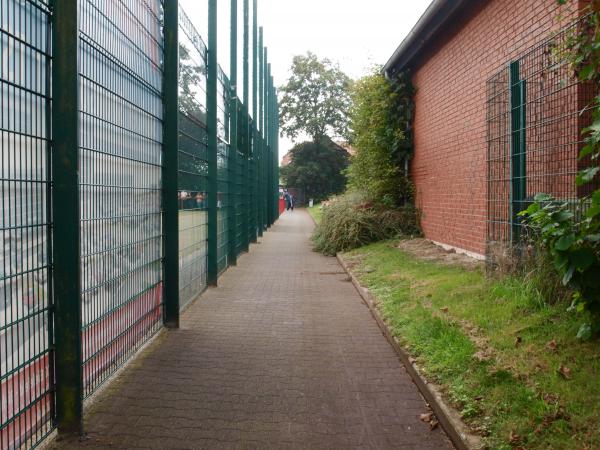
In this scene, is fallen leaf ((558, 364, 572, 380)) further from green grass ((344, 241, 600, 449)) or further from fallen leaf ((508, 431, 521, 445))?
fallen leaf ((508, 431, 521, 445))

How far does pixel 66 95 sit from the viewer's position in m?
3.29

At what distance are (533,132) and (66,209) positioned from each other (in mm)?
4976

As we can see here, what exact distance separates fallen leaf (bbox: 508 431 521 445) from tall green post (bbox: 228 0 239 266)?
8580 millimetres

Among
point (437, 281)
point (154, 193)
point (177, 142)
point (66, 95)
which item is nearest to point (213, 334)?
point (154, 193)

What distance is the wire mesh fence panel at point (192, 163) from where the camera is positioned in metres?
6.70

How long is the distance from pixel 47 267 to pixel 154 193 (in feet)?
8.07

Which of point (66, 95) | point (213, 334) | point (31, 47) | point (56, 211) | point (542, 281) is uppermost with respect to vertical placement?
point (31, 47)

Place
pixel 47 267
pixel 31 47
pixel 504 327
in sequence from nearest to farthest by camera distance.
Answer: pixel 31 47 → pixel 47 267 → pixel 504 327

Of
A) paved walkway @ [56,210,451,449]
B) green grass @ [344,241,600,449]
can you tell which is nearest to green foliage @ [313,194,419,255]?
paved walkway @ [56,210,451,449]

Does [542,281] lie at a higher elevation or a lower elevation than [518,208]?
lower

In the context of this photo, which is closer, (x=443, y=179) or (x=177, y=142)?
(x=177, y=142)

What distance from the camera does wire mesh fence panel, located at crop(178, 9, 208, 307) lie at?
6.70 meters

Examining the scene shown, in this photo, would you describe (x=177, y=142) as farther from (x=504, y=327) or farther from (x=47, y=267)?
(x=504, y=327)

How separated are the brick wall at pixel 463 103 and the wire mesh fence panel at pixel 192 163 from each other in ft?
13.5
